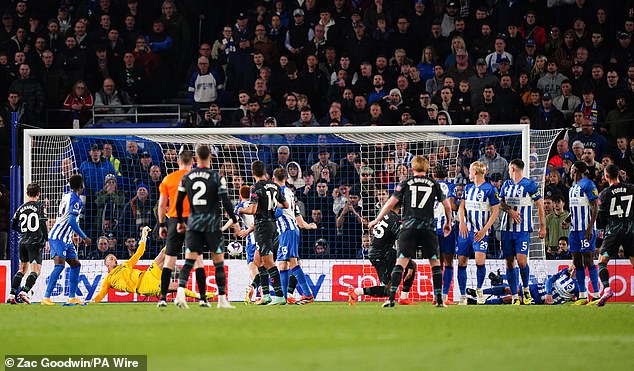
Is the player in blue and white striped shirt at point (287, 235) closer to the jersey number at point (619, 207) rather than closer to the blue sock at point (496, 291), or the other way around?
the blue sock at point (496, 291)

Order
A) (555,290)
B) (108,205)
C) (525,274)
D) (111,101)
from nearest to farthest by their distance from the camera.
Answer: (525,274) → (555,290) → (108,205) → (111,101)

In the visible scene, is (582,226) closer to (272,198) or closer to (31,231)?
(272,198)

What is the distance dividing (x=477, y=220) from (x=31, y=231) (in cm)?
671

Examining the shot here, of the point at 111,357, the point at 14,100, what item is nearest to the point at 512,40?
the point at 14,100

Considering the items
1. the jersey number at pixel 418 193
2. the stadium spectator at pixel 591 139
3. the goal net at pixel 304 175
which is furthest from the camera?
the stadium spectator at pixel 591 139

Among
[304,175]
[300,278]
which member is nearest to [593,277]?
[300,278]

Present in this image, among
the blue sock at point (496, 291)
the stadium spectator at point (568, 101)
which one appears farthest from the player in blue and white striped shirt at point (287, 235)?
the stadium spectator at point (568, 101)

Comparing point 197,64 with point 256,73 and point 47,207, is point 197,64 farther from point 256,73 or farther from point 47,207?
point 47,207

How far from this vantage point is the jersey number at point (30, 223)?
17375mm

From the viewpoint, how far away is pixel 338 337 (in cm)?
1072

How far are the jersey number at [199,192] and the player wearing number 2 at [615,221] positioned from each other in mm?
5815

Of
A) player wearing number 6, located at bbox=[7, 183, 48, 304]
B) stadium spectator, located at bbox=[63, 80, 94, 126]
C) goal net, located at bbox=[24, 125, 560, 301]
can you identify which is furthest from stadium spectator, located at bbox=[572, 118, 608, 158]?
stadium spectator, located at bbox=[63, 80, 94, 126]

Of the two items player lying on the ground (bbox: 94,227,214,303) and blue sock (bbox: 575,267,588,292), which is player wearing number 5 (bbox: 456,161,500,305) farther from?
player lying on the ground (bbox: 94,227,214,303)

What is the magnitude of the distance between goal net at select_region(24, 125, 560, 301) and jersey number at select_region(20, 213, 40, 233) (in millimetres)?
1738
